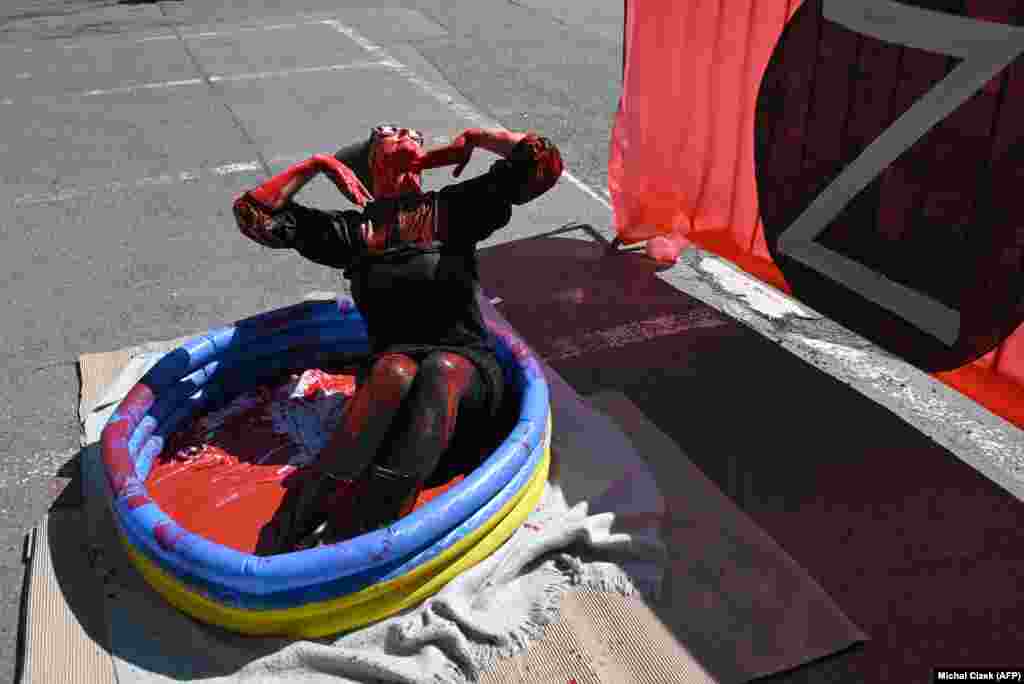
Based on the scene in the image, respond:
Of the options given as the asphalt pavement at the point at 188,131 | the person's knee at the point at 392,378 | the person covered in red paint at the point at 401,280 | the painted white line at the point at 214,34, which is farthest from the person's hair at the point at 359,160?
the painted white line at the point at 214,34

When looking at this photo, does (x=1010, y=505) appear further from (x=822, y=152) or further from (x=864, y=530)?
(x=822, y=152)

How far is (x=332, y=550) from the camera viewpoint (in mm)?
3316

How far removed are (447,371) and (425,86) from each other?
7.12 metres

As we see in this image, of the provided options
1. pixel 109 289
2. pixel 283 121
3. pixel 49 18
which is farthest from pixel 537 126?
pixel 49 18

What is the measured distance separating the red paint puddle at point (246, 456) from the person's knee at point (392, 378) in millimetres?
520

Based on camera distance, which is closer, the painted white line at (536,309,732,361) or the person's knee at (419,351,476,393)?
the person's knee at (419,351,476,393)

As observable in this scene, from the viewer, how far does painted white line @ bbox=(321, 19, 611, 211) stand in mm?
7750

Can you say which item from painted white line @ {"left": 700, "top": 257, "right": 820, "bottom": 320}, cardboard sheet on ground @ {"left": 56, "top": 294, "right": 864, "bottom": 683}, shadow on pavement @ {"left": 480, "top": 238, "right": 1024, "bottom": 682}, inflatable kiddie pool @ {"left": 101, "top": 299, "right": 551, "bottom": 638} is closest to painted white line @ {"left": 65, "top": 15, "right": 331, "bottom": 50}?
shadow on pavement @ {"left": 480, "top": 238, "right": 1024, "bottom": 682}

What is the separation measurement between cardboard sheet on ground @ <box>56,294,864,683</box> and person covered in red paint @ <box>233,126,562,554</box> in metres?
0.47

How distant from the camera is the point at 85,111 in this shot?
10.0 meters

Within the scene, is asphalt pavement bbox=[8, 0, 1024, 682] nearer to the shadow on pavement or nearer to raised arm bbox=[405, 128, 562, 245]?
the shadow on pavement

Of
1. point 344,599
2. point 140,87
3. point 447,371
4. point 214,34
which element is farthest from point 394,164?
point 214,34

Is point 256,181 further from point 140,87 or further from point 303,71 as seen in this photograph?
point 140,87

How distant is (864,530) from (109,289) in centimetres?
500
